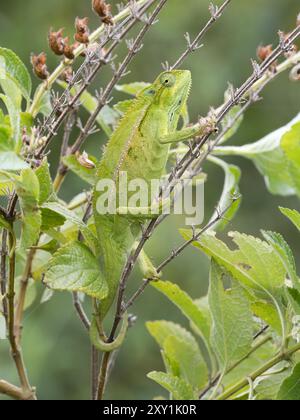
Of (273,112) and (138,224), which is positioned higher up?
(273,112)

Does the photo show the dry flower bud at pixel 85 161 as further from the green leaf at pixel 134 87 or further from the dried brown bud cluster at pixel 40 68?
the green leaf at pixel 134 87

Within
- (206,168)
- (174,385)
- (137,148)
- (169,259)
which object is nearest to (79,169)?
(137,148)

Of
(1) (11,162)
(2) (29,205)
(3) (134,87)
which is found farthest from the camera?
(3) (134,87)

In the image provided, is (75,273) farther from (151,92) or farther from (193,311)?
(151,92)

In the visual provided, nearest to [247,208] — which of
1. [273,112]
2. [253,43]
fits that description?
[273,112]

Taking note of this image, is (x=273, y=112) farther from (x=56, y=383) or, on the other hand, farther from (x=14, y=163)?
(x=14, y=163)

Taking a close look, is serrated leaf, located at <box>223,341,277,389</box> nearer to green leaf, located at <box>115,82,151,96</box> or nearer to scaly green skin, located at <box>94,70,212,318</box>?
scaly green skin, located at <box>94,70,212,318</box>

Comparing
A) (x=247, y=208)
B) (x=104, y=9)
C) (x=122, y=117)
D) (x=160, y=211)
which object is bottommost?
(x=247, y=208)
